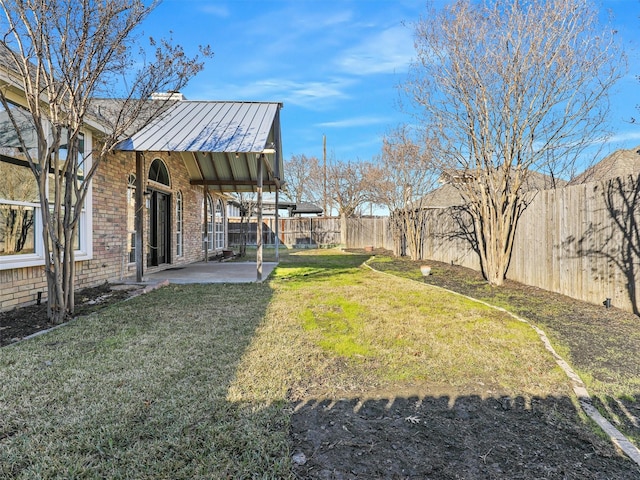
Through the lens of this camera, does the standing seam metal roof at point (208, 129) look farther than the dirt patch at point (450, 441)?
Yes

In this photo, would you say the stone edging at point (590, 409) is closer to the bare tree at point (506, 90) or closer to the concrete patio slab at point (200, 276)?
the bare tree at point (506, 90)

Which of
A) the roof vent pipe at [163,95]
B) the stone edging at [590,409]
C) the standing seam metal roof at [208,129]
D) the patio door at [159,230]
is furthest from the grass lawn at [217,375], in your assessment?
the patio door at [159,230]

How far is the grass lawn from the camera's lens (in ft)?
5.88

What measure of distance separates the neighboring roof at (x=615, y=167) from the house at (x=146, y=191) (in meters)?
9.46

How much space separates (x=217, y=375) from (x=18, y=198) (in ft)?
12.7

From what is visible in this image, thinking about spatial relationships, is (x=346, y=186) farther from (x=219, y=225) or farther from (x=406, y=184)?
(x=406, y=184)

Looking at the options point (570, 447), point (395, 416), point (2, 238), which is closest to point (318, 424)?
point (395, 416)

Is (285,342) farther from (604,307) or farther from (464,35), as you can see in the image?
(464,35)

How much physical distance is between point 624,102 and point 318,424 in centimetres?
716

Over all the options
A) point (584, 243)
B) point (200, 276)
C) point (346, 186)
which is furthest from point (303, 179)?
point (584, 243)

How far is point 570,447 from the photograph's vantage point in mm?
1920

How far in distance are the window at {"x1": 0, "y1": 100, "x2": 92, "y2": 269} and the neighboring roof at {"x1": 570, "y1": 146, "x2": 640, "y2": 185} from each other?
12639 millimetres

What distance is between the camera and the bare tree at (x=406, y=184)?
11730mm

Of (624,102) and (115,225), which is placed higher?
(624,102)
